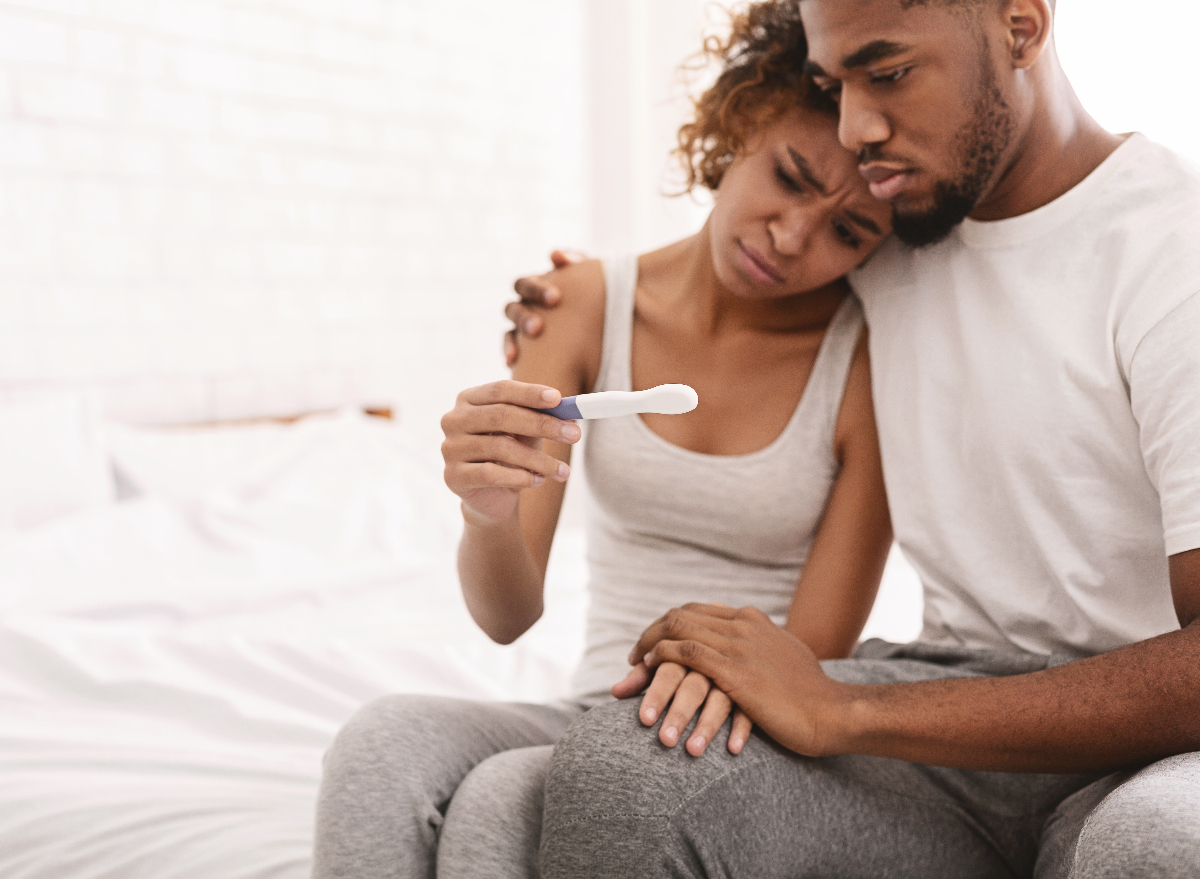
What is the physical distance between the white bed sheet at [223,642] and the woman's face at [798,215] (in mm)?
631

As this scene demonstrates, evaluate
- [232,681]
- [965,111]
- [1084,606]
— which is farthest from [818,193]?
[232,681]

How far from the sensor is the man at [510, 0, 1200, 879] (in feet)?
2.27

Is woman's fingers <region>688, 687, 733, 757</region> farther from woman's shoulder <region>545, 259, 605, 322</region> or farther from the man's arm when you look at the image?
woman's shoulder <region>545, 259, 605, 322</region>

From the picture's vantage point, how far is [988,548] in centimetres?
94

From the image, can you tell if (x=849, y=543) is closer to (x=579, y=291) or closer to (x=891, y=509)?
(x=891, y=509)

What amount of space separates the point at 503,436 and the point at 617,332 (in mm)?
366

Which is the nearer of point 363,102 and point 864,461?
point 864,461

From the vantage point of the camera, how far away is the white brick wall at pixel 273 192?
78.1 inches

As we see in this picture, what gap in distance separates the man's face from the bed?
77 centimetres

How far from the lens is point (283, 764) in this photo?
112 centimetres

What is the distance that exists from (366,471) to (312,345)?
56 cm

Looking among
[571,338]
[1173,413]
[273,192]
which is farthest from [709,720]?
[273,192]

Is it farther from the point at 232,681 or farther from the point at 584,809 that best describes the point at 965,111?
the point at 232,681

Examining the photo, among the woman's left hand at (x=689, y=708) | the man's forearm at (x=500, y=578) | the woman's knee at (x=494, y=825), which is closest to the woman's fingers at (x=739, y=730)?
the woman's left hand at (x=689, y=708)
